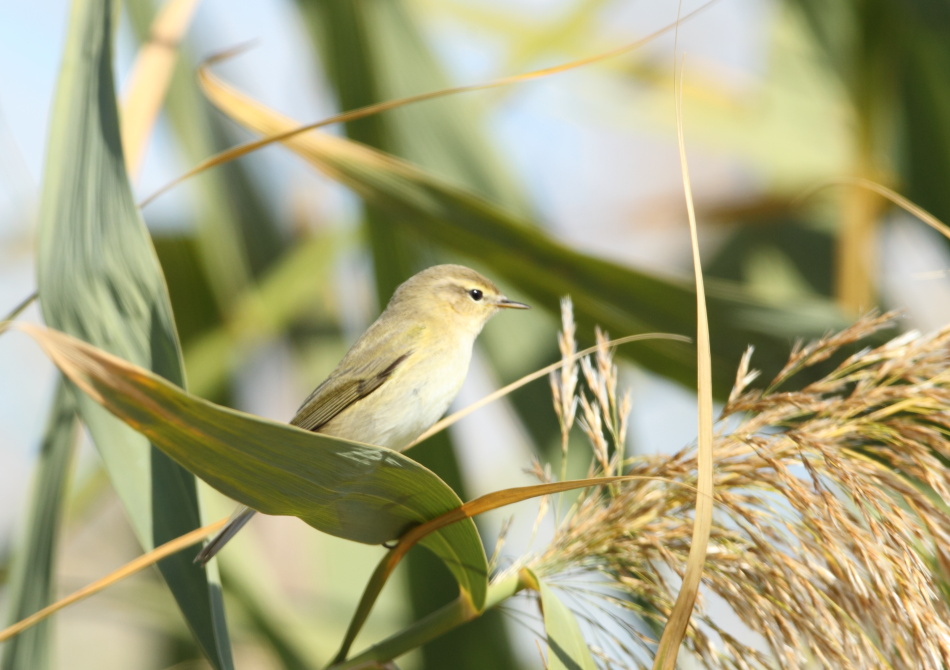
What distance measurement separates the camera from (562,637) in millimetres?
1156

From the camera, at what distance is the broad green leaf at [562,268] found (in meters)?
1.72

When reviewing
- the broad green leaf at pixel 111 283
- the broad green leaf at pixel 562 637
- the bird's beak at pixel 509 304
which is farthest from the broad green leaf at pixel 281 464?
the bird's beak at pixel 509 304

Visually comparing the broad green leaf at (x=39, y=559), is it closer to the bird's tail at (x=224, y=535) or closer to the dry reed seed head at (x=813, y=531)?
the bird's tail at (x=224, y=535)

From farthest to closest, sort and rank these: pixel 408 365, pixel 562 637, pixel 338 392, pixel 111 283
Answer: pixel 408 365 < pixel 338 392 < pixel 111 283 < pixel 562 637

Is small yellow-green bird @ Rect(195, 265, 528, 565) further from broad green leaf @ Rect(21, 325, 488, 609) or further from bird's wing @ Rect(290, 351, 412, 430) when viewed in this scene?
broad green leaf @ Rect(21, 325, 488, 609)

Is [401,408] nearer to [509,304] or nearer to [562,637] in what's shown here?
[509,304]

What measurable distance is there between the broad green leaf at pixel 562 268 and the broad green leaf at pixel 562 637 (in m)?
0.74

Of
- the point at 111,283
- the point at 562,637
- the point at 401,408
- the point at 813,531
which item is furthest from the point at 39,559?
the point at 813,531

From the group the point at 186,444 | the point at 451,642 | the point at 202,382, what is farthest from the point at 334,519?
the point at 202,382

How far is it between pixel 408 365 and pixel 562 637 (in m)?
0.88

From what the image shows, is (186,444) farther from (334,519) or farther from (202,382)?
(202,382)

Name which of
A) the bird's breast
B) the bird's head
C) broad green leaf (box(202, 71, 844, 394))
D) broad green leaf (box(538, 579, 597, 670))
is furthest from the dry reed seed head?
the bird's head

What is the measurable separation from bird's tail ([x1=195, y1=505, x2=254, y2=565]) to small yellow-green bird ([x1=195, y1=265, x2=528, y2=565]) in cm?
33

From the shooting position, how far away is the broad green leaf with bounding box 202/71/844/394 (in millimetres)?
1721
